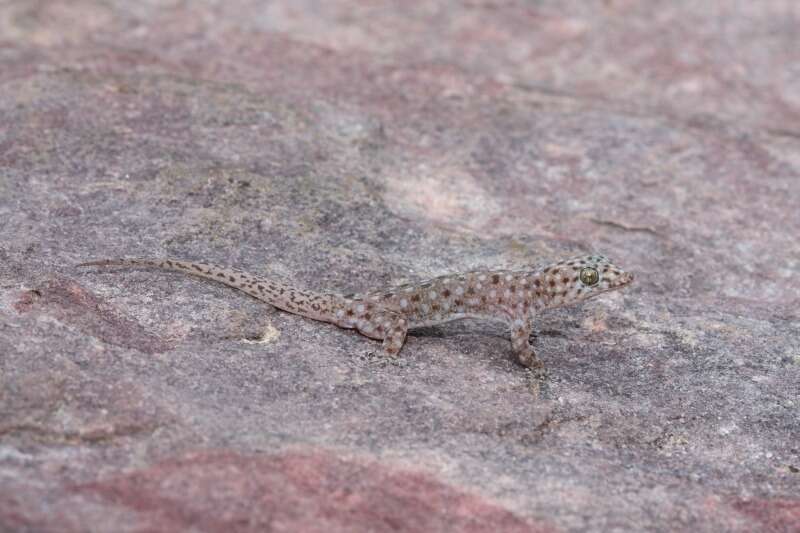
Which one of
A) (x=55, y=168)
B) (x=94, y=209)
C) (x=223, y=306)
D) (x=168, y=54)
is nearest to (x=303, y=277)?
(x=223, y=306)

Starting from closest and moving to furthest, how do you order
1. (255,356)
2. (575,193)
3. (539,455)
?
(539,455) < (255,356) < (575,193)

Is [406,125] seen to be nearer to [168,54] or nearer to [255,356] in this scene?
[168,54]

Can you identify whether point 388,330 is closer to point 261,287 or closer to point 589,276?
point 261,287

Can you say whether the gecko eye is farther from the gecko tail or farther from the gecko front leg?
the gecko tail

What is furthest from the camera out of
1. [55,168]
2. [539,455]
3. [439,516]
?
[55,168]

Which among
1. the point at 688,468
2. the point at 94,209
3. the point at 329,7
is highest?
the point at 329,7

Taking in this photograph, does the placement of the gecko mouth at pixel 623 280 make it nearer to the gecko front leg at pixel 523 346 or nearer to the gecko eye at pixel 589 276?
the gecko eye at pixel 589 276

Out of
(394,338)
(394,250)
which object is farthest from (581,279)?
(394,250)
